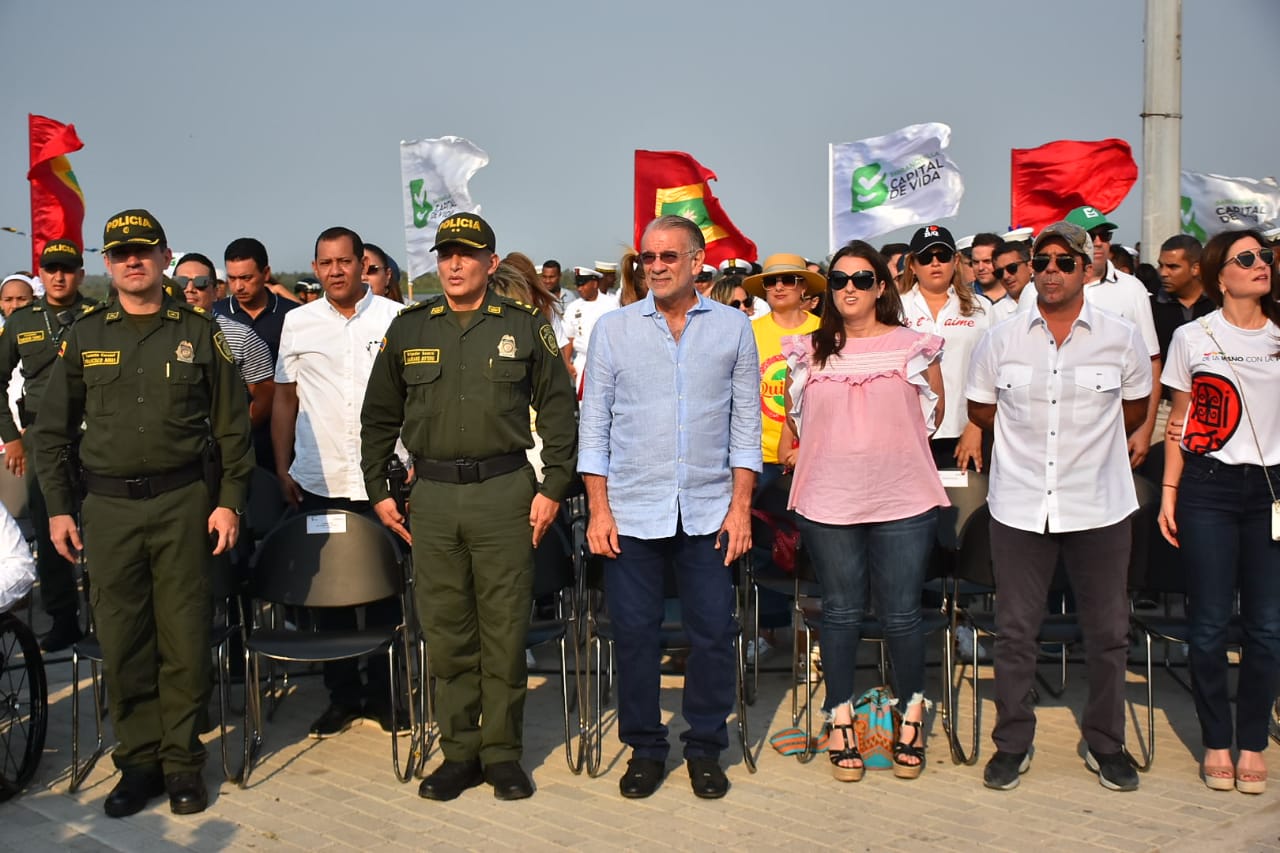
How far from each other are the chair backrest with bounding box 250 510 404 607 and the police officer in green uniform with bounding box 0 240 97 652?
239 centimetres

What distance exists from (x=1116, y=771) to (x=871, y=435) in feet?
5.34

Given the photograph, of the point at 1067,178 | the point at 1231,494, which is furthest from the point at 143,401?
the point at 1067,178

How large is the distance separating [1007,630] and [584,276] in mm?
12463

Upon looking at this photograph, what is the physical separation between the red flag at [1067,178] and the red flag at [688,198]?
2.39m

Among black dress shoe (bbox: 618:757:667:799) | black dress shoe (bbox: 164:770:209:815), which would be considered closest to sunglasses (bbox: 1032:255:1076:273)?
black dress shoe (bbox: 618:757:667:799)

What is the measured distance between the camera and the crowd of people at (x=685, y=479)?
5074 mm

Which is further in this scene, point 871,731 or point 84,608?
point 84,608

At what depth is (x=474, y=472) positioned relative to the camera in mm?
5121

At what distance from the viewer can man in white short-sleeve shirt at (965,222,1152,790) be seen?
5.06 meters

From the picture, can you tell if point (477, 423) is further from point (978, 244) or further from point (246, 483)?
point (978, 244)

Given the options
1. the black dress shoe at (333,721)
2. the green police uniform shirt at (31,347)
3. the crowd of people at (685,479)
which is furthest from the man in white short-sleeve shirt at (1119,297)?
the green police uniform shirt at (31,347)

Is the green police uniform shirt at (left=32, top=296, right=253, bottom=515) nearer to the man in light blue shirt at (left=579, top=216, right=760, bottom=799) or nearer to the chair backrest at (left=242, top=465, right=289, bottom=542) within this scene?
the man in light blue shirt at (left=579, top=216, right=760, bottom=799)

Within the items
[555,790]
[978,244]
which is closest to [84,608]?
[555,790]

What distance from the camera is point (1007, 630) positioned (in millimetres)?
5285
